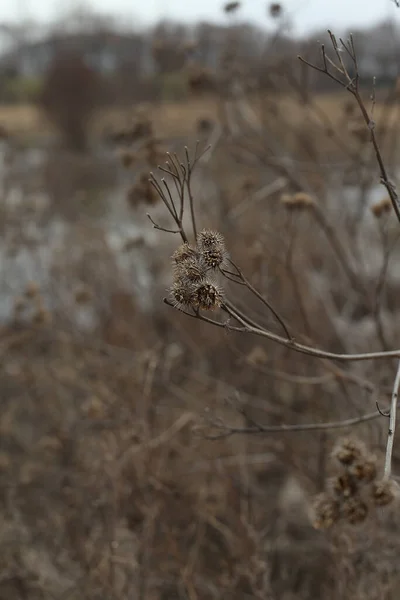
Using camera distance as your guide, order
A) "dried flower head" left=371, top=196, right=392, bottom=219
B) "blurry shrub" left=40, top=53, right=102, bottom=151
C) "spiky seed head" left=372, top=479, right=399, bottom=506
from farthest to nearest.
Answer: "blurry shrub" left=40, top=53, right=102, bottom=151
"dried flower head" left=371, top=196, right=392, bottom=219
"spiky seed head" left=372, top=479, right=399, bottom=506

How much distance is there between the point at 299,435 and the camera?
397 centimetres

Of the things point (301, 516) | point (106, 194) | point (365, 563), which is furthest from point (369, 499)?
point (106, 194)

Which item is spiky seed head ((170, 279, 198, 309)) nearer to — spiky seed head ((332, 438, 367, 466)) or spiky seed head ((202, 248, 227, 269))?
spiky seed head ((202, 248, 227, 269))

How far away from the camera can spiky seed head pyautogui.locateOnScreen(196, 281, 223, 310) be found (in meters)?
1.33

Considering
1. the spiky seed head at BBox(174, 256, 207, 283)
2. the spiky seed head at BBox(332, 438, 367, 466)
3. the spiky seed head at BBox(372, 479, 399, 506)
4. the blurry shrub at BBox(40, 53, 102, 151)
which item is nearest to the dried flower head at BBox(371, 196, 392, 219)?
the spiky seed head at BBox(332, 438, 367, 466)

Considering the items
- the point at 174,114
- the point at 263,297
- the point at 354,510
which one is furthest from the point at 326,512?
the point at 174,114

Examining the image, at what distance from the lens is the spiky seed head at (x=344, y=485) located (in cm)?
183

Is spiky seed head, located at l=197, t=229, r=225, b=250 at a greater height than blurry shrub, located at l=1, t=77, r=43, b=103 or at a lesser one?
lesser

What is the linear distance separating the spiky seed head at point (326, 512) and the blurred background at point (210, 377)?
0.15 feet

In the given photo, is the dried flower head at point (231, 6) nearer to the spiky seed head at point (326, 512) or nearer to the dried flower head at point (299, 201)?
the dried flower head at point (299, 201)

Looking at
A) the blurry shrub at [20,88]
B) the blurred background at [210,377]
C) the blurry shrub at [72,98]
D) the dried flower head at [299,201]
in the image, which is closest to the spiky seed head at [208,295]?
the blurred background at [210,377]

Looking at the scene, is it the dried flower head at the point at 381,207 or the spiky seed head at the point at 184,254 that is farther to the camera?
the dried flower head at the point at 381,207

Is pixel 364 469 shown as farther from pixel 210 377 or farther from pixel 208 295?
pixel 210 377

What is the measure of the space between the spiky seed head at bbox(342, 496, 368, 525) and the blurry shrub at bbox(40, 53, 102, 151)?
597 inches
